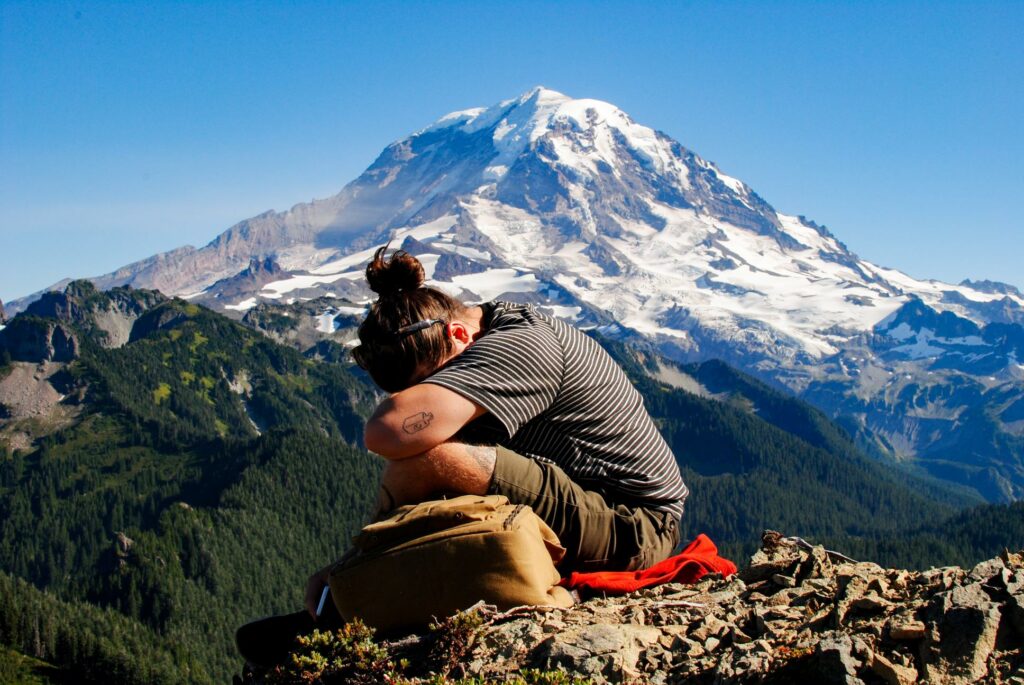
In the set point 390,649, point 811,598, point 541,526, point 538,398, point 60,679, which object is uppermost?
point 538,398

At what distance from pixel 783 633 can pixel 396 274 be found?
4248 mm

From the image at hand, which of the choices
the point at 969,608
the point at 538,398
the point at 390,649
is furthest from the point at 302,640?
the point at 969,608

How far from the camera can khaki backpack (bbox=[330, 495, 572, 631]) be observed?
7.54 metres

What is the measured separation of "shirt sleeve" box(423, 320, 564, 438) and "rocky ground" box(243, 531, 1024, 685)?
1.61 meters

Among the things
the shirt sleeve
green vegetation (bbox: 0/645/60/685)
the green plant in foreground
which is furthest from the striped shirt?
green vegetation (bbox: 0/645/60/685)

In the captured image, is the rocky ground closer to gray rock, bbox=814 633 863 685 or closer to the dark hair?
gray rock, bbox=814 633 863 685

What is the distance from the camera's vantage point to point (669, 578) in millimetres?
9039

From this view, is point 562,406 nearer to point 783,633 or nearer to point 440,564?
point 440,564

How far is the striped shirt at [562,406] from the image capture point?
8.02 meters

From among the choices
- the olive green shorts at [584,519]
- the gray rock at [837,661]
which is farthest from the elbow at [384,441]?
the gray rock at [837,661]

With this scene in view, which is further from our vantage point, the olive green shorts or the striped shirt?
the olive green shorts

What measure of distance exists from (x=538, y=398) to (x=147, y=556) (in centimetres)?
16802

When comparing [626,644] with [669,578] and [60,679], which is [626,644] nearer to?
[669,578]

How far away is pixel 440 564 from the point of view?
24.8ft
